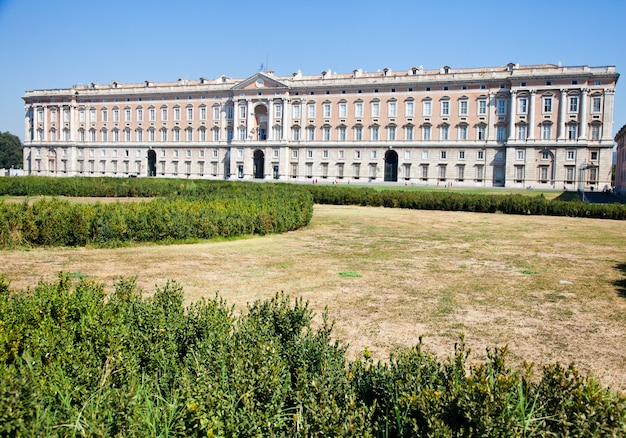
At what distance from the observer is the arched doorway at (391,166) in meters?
62.2

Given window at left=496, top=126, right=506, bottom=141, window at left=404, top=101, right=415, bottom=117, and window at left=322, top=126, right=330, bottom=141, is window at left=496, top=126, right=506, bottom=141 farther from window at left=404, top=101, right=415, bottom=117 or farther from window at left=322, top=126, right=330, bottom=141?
window at left=322, top=126, right=330, bottom=141

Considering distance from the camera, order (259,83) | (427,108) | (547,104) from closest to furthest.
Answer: (547,104)
(427,108)
(259,83)

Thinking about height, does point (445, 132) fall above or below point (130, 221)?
above

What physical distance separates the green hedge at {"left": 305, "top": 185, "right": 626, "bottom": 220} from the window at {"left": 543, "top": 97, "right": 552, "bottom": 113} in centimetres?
3196

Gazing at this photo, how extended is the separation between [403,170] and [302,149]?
13.1 m

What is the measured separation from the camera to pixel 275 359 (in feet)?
10.7

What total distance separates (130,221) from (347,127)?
175ft

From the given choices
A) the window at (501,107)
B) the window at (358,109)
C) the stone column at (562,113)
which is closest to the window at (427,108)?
the window at (501,107)

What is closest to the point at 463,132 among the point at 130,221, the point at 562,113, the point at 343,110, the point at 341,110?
the point at 562,113

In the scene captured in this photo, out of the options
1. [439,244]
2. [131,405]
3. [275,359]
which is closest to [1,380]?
[131,405]

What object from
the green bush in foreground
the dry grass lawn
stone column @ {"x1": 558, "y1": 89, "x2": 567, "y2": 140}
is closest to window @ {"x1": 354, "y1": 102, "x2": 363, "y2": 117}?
stone column @ {"x1": 558, "y1": 89, "x2": 567, "y2": 140}

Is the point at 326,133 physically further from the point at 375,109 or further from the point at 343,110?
the point at 375,109

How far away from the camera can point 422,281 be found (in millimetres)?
8664

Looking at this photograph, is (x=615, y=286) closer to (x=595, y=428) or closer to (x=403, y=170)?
(x=595, y=428)
